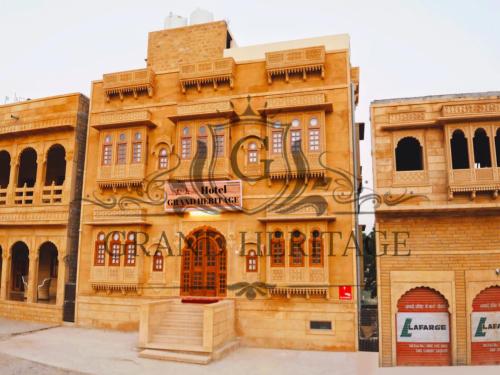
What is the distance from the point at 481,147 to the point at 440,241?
410 cm

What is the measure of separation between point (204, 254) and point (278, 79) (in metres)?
6.96

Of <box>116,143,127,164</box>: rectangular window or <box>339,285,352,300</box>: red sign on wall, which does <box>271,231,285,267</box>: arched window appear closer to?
<box>339,285,352,300</box>: red sign on wall

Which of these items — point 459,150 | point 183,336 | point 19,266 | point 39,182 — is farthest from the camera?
point 19,266

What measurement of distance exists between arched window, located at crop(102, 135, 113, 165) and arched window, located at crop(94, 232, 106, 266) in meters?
2.88

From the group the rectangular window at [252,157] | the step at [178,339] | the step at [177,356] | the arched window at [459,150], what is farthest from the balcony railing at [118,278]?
the arched window at [459,150]

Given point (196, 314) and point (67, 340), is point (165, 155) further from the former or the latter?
point (67, 340)

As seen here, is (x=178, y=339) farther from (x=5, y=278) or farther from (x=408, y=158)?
(x=408, y=158)

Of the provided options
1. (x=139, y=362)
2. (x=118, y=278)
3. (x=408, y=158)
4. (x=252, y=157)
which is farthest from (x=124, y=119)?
(x=408, y=158)

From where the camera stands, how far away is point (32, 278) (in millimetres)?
17562

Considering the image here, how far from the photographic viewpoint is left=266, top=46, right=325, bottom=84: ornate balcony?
15.1 metres

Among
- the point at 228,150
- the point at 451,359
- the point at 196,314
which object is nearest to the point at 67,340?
the point at 196,314

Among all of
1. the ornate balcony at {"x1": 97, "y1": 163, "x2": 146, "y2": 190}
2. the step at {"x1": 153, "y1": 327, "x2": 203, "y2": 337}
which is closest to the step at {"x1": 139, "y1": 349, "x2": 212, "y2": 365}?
the step at {"x1": 153, "y1": 327, "x2": 203, "y2": 337}

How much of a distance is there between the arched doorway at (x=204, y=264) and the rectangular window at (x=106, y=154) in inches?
181

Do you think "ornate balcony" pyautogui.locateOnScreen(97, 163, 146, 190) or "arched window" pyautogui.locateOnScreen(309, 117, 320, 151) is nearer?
"arched window" pyautogui.locateOnScreen(309, 117, 320, 151)
